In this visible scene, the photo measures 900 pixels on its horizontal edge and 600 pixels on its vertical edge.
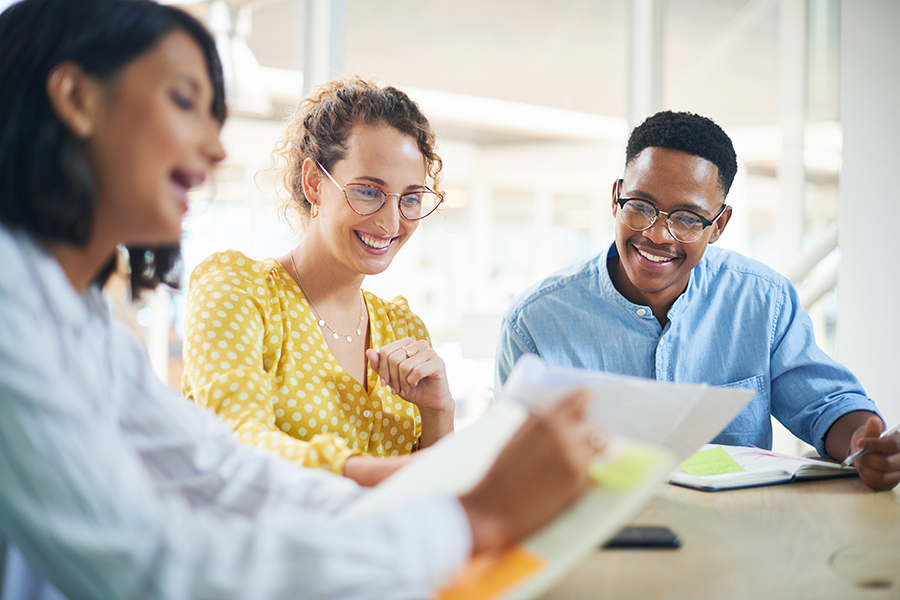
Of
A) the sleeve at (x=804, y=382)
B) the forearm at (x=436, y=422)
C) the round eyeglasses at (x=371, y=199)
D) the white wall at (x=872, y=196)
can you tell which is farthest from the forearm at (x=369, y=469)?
the white wall at (x=872, y=196)

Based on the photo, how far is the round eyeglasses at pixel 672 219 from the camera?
1.60 metres

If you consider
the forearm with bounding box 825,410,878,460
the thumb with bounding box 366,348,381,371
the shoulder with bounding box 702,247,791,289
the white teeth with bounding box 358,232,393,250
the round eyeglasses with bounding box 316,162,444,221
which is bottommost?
the forearm with bounding box 825,410,878,460

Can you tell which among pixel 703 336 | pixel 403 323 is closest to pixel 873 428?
pixel 703 336

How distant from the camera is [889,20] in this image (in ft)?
8.72

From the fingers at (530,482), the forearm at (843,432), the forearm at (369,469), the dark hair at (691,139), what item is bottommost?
the forearm at (843,432)

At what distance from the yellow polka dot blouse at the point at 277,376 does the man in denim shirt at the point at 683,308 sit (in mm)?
509

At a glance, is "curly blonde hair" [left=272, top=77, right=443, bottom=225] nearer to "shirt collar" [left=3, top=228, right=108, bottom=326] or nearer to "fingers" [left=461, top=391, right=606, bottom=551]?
"shirt collar" [left=3, top=228, right=108, bottom=326]

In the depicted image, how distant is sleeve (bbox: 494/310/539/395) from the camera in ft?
5.90

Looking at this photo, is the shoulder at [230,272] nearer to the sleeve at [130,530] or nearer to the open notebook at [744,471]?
the sleeve at [130,530]

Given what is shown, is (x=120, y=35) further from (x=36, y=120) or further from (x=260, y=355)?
(x=260, y=355)

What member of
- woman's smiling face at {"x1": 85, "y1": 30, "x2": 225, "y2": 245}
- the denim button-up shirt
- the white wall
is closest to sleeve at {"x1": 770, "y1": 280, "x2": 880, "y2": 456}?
the denim button-up shirt

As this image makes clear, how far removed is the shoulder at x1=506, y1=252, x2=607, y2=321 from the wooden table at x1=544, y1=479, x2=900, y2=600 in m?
0.76

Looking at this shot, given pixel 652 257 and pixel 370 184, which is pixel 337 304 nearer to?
pixel 370 184

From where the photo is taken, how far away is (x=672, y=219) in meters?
1.60
